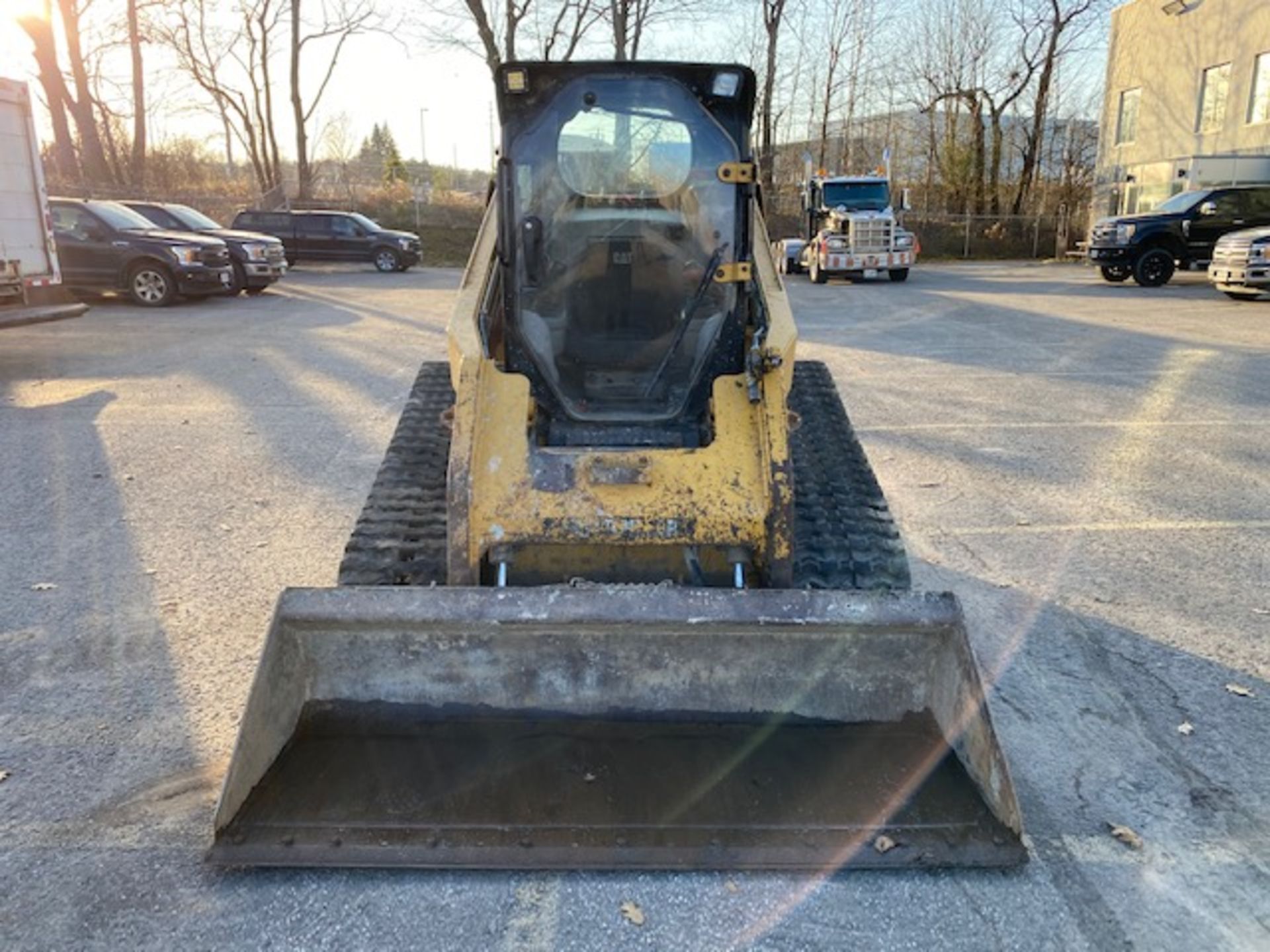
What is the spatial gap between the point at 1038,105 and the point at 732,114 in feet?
137

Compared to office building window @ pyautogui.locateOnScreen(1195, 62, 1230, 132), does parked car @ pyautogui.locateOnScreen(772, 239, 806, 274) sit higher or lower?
lower

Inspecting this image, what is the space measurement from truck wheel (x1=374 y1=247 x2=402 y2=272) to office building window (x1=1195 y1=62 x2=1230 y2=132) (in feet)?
78.8

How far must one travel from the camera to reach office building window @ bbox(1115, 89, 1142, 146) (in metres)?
31.5

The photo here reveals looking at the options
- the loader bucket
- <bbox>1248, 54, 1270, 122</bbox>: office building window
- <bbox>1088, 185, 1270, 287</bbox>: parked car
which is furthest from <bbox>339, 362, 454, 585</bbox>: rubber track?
<bbox>1248, 54, 1270, 122</bbox>: office building window

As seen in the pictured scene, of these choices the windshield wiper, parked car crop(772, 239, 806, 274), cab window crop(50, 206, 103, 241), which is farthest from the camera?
parked car crop(772, 239, 806, 274)

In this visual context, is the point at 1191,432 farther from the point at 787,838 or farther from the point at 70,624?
the point at 70,624

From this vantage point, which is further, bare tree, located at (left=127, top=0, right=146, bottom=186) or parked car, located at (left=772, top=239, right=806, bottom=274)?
bare tree, located at (left=127, top=0, right=146, bottom=186)

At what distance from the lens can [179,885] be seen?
8.20 ft

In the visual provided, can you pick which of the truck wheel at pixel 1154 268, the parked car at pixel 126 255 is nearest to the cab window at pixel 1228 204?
the truck wheel at pixel 1154 268

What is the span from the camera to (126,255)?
15.2 metres

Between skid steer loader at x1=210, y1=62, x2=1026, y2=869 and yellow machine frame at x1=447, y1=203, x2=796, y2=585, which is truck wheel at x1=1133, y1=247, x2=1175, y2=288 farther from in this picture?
yellow machine frame at x1=447, y1=203, x2=796, y2=585

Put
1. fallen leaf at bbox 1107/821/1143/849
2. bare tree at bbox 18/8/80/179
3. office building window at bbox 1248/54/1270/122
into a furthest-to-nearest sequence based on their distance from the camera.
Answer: office building window at bbox 1248/54/1270/122 → bare tree at bbox 18/8/80/179 → fallen leaf at bbox 1107/821/1143/849

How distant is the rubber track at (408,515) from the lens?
11.2 feet

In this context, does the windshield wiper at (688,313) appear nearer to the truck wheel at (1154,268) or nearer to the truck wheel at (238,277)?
the truck wheel at (238,277)
